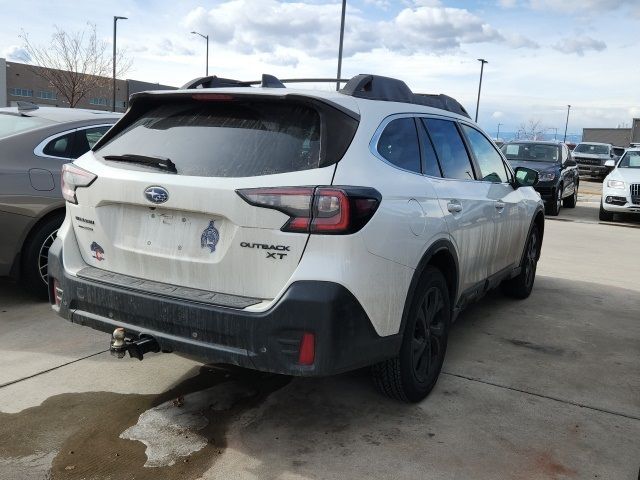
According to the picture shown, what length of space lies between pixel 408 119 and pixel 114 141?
168 centimetres

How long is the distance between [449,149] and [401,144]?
2.61ft

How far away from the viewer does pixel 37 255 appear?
195 inches

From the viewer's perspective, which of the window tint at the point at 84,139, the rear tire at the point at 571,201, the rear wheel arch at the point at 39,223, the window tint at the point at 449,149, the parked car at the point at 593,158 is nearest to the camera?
the window tint at the point at 449,149

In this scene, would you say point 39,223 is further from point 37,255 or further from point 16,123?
point 16,123

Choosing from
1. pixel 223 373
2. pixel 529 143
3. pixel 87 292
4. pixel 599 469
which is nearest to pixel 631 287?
pixel 599 469

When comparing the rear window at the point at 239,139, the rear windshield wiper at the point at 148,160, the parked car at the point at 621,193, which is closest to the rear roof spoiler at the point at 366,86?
the rear window at the point at 239,139

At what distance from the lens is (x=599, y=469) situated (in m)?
2.89

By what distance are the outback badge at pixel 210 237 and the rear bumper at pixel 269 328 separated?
27 centimetres

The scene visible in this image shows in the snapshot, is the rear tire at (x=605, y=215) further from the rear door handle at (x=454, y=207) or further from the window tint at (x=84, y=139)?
the window tint at (x=84, y=139)

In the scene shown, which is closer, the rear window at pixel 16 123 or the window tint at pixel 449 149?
the window tint at pixel 449 149

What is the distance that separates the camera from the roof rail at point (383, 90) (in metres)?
3.28

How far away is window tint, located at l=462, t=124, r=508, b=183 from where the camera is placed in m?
4.53

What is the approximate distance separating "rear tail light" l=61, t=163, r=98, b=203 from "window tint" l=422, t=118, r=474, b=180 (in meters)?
2.01

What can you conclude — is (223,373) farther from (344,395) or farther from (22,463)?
(22,463)
